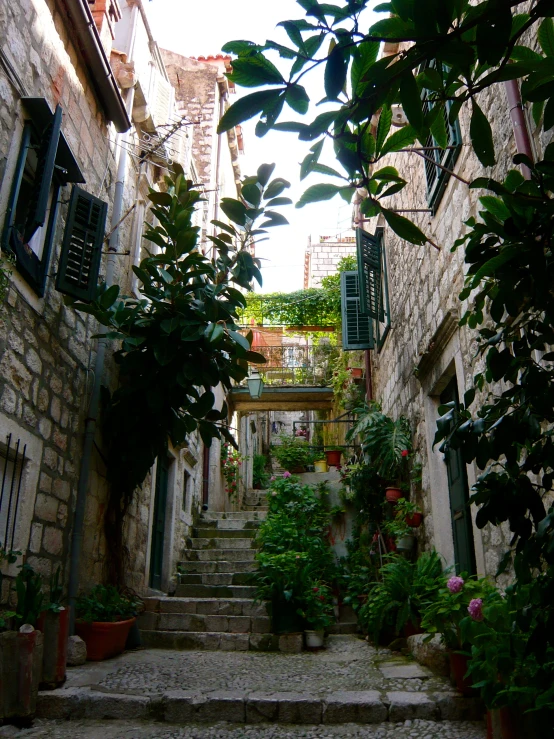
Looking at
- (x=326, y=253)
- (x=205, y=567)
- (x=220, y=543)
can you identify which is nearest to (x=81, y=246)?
(x=205, y=567)

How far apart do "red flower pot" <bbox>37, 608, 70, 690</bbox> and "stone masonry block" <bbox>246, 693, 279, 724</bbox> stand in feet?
3.70

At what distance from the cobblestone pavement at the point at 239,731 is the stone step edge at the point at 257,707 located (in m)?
0.07

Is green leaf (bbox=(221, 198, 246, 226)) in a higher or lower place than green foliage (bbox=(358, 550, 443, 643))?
higher

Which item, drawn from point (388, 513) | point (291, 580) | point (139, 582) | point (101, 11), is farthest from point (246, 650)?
point (101, 11)

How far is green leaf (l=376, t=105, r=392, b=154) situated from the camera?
66.5 inches

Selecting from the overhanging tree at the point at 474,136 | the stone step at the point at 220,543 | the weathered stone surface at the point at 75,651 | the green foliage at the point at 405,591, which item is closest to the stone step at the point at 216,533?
the stone step at the point at 220,543

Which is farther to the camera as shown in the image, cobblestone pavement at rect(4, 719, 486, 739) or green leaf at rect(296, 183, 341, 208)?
cobblestone pavement at rect(4, 719, 486, 739)

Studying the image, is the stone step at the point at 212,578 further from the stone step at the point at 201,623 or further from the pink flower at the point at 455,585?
the pink flower at the point at 455,585

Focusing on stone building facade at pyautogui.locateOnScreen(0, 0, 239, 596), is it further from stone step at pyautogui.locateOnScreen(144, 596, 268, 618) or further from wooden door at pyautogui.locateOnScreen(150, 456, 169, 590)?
stone step at pyautogui.locateOnScreen(144, 596, 268, 618)

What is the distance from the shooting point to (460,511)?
5.11 meters

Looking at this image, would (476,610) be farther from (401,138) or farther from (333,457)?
(333,457)

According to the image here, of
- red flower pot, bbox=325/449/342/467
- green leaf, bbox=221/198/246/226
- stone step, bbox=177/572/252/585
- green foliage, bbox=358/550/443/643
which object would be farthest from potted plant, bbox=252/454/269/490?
green leaf, bbox=221/198/246/226

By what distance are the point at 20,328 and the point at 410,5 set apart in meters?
3.35

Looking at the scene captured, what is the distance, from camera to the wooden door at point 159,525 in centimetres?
743
